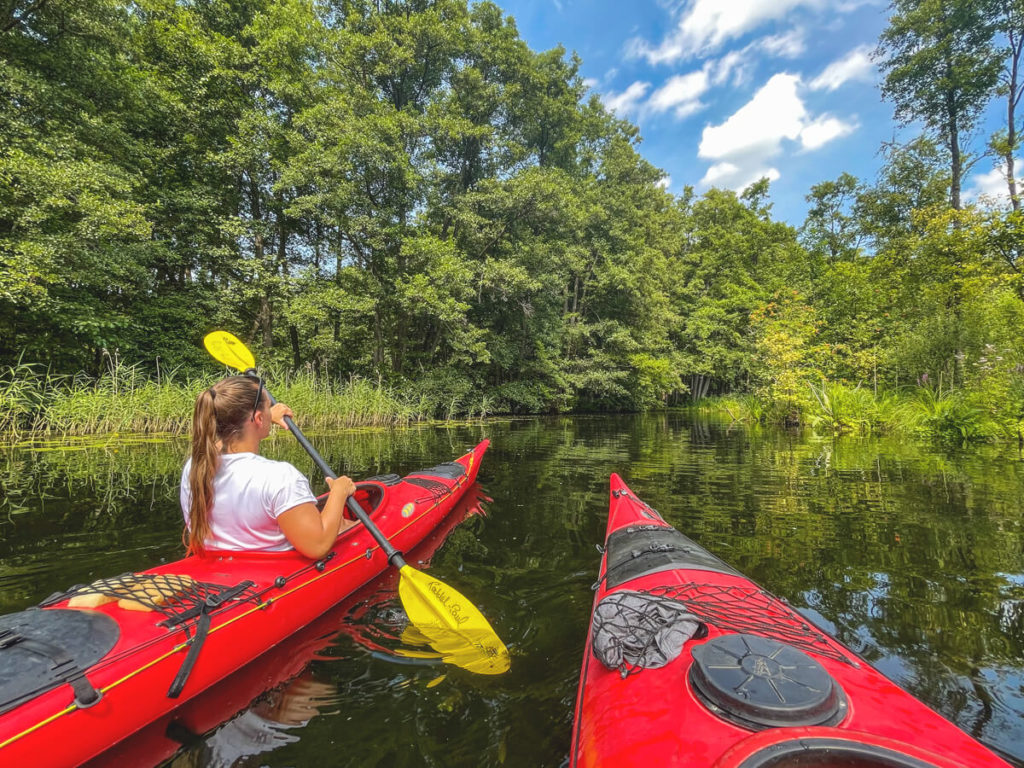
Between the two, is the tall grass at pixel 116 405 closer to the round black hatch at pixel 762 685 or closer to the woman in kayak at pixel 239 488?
the woman in kayak at pixel 239 488

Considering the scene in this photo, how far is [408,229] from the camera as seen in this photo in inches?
583

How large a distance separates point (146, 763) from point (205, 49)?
17.4 m

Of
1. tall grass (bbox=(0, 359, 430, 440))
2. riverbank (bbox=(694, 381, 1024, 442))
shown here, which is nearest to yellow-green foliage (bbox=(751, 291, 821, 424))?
riverbank (bbox=(694, 381, 1024, 442))

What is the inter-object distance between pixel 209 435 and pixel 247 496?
36 cm

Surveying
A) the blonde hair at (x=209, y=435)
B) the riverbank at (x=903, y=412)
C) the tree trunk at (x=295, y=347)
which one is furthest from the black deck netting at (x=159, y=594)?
the tree trunk at (x=295, y=347)

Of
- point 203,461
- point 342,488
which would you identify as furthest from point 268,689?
point 203,461

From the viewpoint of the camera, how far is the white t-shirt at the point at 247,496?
Result: 6.98ft

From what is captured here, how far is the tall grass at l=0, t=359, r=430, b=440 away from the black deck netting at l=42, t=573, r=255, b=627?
25.7ft

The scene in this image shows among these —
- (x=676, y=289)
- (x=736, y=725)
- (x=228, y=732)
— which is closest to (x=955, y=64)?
(x=676, y=289)

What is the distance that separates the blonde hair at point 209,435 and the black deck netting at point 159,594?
0.27m

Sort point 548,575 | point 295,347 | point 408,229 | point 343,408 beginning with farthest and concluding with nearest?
point 295,347 → point 408,229 → point 343,408 → point 548,575

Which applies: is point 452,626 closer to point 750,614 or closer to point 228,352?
point 750,614

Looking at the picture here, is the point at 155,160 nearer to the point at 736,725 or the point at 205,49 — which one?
the point at 205,49

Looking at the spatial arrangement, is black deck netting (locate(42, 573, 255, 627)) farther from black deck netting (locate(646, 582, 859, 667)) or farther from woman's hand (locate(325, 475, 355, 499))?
black deck netting (locate(646, 582, 859, 667))
